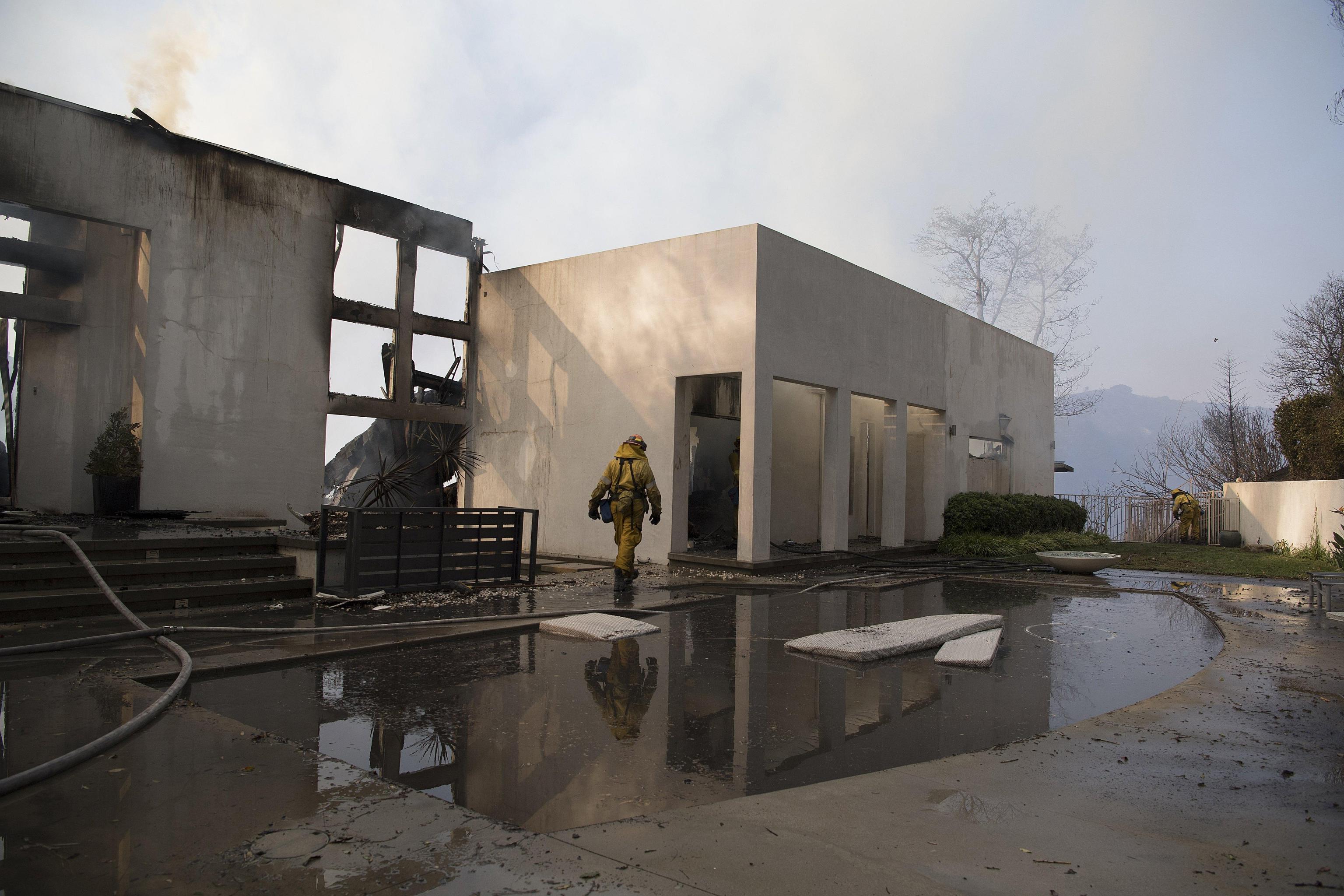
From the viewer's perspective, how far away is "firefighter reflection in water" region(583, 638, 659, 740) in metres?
4.45

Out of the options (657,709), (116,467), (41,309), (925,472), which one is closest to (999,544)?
(925,472)

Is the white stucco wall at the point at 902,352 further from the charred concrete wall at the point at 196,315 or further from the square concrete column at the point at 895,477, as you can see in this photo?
the charred concrete wall at the point at 196,315

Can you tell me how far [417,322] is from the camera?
49.5 ft

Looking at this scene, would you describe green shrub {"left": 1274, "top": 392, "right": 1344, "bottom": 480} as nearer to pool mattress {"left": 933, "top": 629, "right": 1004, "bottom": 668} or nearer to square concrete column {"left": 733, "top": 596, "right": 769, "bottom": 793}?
pool mattress {"left": 933, "top": 629, "right": 1004, "bottom": 668}

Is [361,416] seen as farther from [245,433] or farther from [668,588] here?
[668,588]

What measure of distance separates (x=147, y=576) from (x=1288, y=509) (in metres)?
23.9

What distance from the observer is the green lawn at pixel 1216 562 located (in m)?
14.1

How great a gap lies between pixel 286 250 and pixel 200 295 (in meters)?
1.59

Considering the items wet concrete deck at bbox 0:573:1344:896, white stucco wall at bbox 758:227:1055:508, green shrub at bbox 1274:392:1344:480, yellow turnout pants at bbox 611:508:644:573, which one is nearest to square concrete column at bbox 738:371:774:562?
white stucco wall at bbox 758:227:1055:508

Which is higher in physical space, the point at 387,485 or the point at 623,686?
the point at 387,485

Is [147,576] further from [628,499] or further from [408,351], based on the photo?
[408,351]

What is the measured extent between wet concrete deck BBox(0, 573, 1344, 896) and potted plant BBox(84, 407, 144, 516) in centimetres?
796

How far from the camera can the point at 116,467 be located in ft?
35.7

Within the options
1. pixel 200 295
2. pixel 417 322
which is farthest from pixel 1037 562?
pixel 200 295
